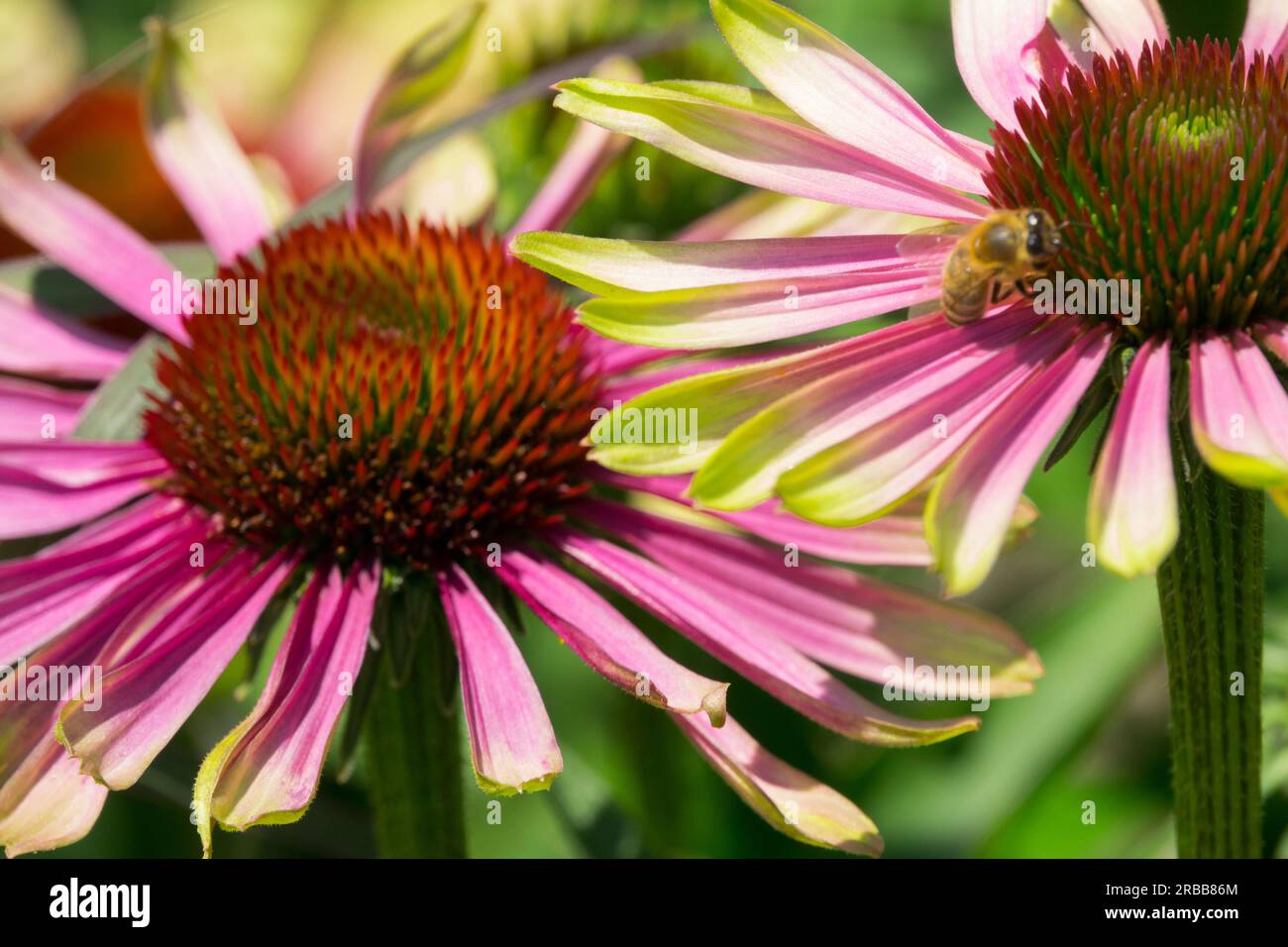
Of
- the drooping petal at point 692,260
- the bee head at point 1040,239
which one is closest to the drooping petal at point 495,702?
the drooping petal at point 692,260

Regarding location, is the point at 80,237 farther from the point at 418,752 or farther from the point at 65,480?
the point at 418,752

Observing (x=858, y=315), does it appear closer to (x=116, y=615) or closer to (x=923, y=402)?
(x=923, y=402)

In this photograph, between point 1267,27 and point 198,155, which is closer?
point 1267,27

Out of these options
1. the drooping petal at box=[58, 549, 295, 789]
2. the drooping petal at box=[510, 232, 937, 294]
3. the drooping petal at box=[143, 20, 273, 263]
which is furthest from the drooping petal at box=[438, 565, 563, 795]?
the drooping petal at box=[143, 20, 273, 263]

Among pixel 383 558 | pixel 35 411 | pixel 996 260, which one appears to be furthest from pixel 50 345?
pixel 996 260

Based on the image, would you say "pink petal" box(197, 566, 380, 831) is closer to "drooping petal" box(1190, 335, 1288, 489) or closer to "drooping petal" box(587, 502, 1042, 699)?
"drooping petal" box(587, 502, 1042, 699)

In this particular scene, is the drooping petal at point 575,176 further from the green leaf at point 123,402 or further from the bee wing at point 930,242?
the bee wing at point 930,242
